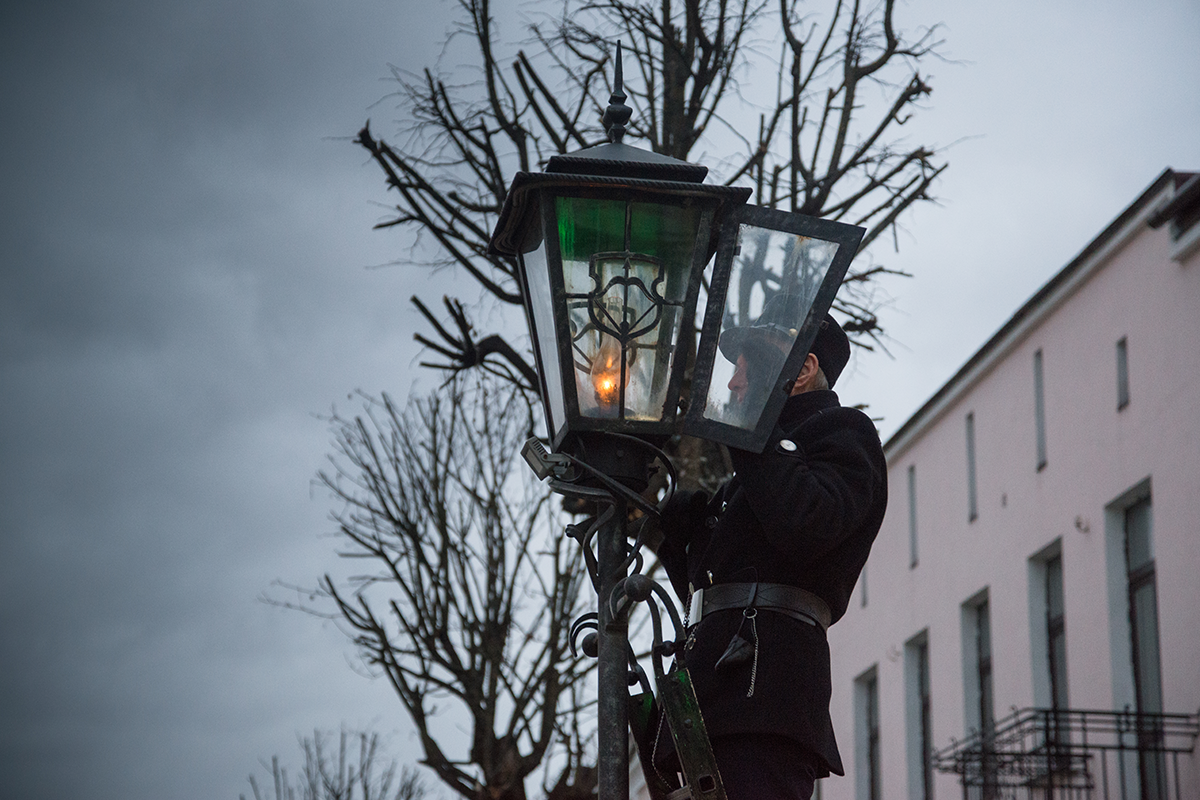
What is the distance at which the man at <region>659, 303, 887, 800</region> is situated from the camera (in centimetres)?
389

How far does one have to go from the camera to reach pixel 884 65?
9367mm

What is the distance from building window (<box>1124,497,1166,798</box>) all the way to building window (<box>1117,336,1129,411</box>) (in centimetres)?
96

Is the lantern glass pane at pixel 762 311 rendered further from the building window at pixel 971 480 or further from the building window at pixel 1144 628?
the building window at pixel 971 480

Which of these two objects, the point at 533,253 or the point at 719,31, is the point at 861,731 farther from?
the point at 533,253

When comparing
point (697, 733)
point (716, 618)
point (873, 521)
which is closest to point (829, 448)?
point (873, 521)

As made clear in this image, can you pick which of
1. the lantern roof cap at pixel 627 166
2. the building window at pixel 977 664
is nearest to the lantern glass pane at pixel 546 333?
the lantern roof cap at pixel 627 166

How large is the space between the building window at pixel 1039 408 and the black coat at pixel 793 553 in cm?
1308

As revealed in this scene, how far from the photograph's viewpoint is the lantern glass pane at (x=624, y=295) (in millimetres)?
4223

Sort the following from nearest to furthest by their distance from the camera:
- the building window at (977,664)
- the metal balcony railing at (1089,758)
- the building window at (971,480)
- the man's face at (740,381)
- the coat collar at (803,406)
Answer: the man's face at (740,381), the coat collar at (803,406), the metal balcony railing at (1089,758), the building window at (977,664), the building window at (971,480)

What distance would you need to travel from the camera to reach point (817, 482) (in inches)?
154

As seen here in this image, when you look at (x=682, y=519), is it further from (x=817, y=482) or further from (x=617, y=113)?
(x=617, y=113)

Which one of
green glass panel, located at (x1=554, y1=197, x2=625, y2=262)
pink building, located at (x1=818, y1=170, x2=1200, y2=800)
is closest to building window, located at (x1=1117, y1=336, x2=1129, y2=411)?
pink building, located at (x1=818, y1=170, x2=1200, y2=800)

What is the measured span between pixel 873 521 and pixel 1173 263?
10.9 metres

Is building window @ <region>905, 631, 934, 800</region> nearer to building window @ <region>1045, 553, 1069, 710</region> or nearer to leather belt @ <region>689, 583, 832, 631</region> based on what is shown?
building window @ <region>1045, 553, 1069, 710</region>
